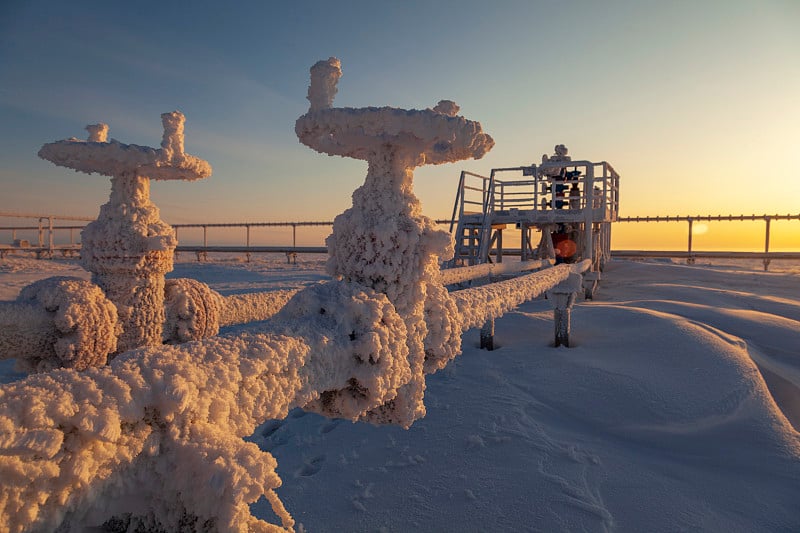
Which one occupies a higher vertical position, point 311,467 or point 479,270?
point 479,270

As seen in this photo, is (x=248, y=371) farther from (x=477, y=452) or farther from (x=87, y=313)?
(x=477, y=452)

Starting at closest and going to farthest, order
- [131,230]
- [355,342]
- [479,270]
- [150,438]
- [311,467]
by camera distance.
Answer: [150,438] → [355,342] → [131,230] → [311,467] → [479,270]

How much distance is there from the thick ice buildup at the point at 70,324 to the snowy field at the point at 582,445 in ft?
4.69

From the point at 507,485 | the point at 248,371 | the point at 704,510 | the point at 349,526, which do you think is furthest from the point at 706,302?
the point at 248,371

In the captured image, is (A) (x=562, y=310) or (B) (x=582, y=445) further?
(A) (x=562, y=310)

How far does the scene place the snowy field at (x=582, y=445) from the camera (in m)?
2.60

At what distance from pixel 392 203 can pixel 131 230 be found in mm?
1461

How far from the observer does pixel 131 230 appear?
2.32 meters

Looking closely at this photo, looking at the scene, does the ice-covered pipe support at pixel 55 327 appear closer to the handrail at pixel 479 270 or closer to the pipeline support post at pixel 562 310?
the handrail at pixel 479 270

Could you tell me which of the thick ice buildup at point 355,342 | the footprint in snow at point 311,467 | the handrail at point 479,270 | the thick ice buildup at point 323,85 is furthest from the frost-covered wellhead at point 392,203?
the handrail at point 479,270

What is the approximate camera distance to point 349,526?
8.47 feet

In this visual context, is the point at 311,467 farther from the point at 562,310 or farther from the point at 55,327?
the point at 562,310

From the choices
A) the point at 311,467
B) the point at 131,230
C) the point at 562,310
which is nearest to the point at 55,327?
the point at 131,230

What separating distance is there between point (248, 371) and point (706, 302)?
848 centimetres
